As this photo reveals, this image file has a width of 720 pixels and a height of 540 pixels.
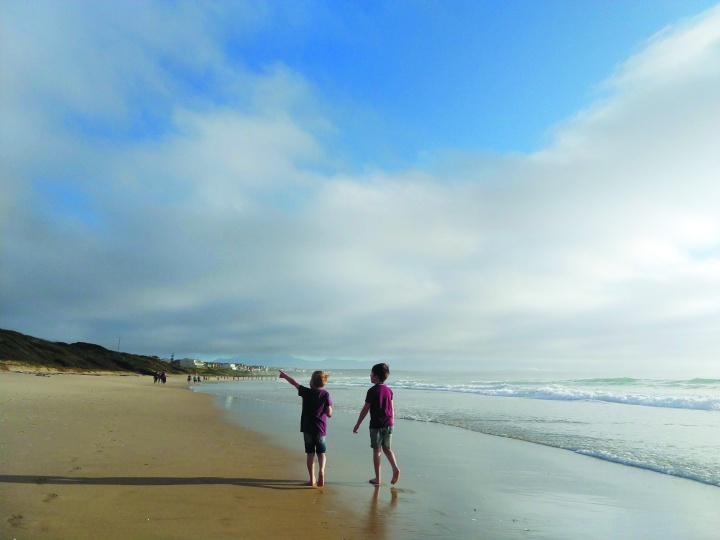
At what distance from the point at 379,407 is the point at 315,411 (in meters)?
1.07

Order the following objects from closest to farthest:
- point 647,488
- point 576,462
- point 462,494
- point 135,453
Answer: point 462,494
point 647,488
point 135,453
point 576,462

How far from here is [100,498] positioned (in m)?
6.15

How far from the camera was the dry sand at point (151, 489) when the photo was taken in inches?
207

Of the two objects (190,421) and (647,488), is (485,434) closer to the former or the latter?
(647,488)

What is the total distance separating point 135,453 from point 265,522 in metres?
5.04

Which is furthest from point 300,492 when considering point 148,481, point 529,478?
point 529,478

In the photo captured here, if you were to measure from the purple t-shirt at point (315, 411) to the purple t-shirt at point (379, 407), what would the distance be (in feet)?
2.43

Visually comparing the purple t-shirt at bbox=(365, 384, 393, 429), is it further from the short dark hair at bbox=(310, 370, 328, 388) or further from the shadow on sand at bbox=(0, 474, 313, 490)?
the shadow on sand at bbox=(0, 474, 313, 490)

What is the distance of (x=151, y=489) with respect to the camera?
679 centimetres

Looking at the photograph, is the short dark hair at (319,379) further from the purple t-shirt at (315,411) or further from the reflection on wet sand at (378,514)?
the reflection on wet sand at (378,514)

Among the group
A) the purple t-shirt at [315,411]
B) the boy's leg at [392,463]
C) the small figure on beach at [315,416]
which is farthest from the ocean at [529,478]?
the purple t-shirt at [315,411]

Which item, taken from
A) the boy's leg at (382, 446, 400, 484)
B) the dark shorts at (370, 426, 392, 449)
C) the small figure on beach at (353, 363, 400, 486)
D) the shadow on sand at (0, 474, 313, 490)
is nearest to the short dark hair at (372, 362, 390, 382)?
the small figure on beach at (353, 363, 400, 486)

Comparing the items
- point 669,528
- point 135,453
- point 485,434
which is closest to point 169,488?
point 135,453

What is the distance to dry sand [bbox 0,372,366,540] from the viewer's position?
5254 millimetres
